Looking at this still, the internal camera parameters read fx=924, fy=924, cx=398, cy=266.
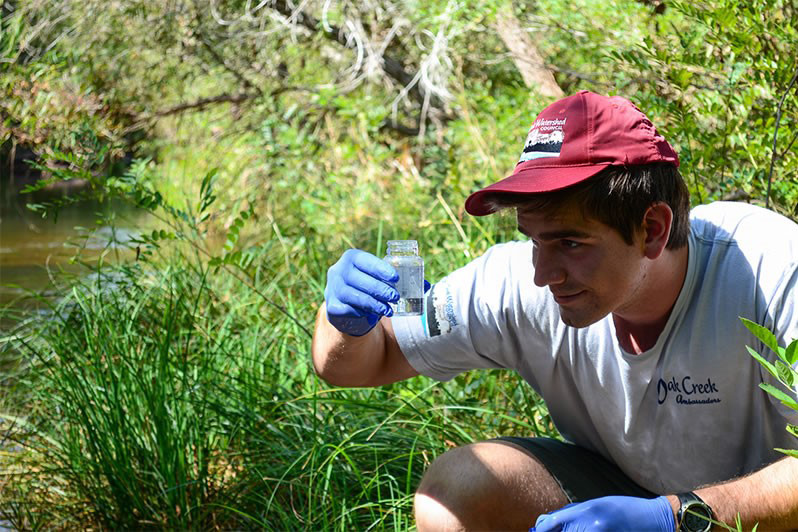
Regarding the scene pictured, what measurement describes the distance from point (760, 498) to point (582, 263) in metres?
0.55

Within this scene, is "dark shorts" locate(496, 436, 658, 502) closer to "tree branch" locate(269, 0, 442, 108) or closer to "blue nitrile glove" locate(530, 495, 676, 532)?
"blue nitrile glove" locate(530, 495, 676, 532)

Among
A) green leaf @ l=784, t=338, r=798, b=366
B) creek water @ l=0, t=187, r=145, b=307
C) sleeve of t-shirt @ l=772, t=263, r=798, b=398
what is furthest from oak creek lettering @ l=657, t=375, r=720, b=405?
creek water @ l=0, t=187, r=145, b=307

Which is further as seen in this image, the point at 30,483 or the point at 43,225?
the point at 43,225

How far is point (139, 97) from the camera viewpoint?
7164 mm

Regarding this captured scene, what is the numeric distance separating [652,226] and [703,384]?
345 millimetres

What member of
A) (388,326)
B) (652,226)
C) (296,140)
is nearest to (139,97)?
(296,140)

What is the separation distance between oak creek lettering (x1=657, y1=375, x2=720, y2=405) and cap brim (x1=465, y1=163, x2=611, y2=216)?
0.48 meters

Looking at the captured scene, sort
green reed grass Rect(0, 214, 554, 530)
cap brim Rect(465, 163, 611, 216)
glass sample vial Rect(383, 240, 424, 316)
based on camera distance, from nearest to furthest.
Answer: cap brim Rect(465, 163, 611, 216) → glass sample vial Rect(383, 240, 424, 316) → green reed grass Rect(0, 214, 554, 530)

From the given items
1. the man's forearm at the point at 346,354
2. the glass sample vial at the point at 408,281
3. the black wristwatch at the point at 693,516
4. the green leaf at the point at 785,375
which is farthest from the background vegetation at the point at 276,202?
the green leaf at the point at 785,375

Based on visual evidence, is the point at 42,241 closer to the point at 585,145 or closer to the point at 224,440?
the point at 224,440

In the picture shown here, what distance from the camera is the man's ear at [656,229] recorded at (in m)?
1.87

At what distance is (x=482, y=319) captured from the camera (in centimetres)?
211

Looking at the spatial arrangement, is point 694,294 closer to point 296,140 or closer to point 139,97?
point 296,140

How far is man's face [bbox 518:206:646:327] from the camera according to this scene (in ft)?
6.04
